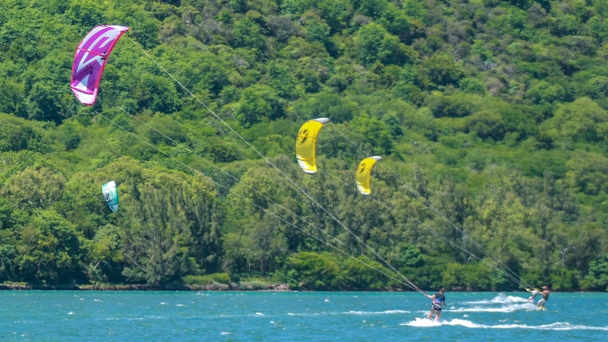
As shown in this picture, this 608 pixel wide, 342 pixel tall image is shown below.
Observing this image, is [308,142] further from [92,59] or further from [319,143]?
[319,143]

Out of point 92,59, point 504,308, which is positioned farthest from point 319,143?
point 92,59

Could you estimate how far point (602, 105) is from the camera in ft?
483

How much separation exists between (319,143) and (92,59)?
75.3 meters

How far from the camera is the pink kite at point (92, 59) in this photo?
128 feet

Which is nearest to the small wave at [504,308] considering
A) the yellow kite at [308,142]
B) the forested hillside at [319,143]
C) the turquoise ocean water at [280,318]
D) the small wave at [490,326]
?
the turquoise ocean water at [280,318]

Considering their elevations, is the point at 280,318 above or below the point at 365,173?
below

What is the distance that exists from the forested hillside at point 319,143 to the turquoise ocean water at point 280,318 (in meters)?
6.86

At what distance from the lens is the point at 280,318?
53688 mm

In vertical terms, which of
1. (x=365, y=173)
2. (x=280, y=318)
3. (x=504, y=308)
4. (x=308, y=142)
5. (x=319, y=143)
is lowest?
(x=504, y=308)

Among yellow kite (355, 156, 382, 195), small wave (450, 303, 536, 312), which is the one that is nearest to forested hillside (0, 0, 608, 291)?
yellow kite (355, 156, 382, 195)

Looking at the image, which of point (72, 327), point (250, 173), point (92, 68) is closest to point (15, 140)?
point (250, 173)

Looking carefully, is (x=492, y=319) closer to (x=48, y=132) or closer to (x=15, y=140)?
(x=15, y=140)

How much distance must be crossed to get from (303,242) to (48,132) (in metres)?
36.0

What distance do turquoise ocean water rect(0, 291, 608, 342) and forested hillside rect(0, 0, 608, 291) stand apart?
22.5 feet
